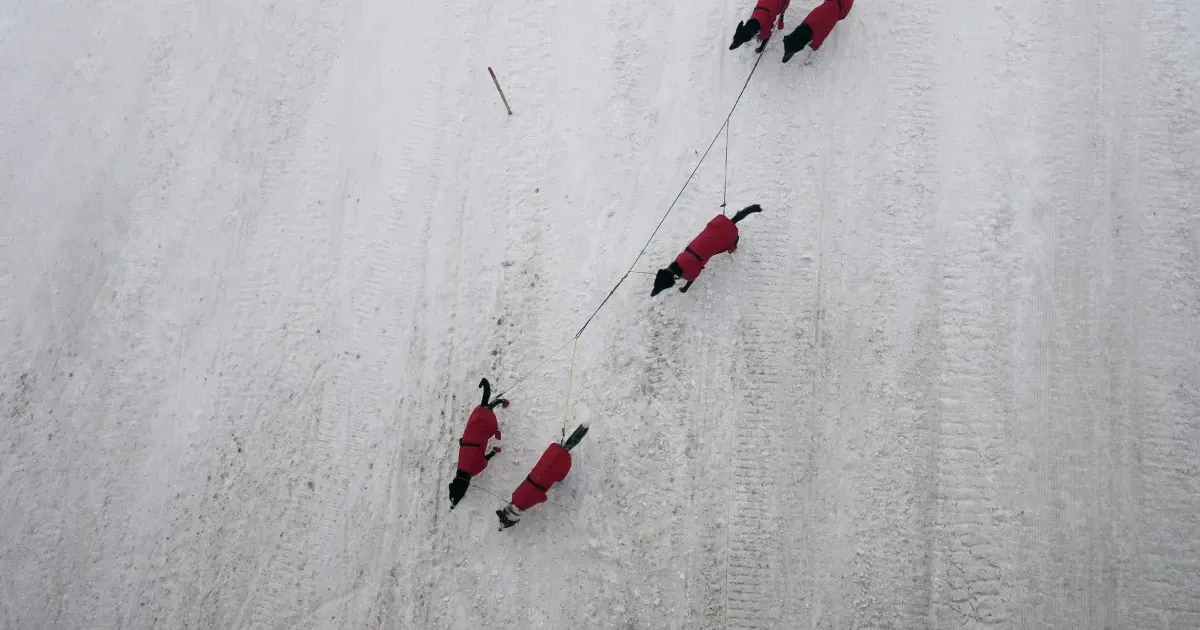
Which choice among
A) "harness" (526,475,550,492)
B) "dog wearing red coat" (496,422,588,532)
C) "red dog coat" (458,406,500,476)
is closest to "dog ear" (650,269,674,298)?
"dog wearing red coat" (496,422,588,532)

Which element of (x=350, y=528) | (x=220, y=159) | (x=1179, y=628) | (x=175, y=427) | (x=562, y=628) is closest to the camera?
(x=1179, y=628)

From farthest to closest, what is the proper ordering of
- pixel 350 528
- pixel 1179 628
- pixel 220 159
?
pixel 220 159 → pixel 350 528 → pixel 1179 628

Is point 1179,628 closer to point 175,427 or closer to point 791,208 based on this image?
point 791,208

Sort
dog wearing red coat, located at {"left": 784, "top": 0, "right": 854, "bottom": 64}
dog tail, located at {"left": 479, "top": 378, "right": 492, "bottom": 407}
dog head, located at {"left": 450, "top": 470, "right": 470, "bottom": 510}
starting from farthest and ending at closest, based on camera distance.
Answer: dog wearing red coat, located at {"left": 784, "top": 0, "right": 854, "bottom": 64}
dog tail, located at {"left": 479, "top": 378, "right": 492, "bottom": 407}
dog head, located at {"left": 450, "top": 470, "right": 470, "bottom": 510}

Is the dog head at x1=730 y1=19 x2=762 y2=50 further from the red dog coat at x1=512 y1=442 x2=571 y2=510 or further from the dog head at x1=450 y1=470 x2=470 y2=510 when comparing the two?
the dog head at x1=450 y1=470 x2=470 y2=510

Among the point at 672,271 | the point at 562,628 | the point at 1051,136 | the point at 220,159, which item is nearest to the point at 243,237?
the point at 220,159

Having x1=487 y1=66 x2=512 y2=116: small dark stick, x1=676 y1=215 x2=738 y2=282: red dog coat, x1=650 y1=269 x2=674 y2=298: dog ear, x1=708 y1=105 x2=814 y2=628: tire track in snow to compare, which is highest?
x1=487 y1=66 x2=512 y2=116: small dark stick

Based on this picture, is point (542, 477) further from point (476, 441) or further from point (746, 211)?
point (746, 211)
